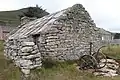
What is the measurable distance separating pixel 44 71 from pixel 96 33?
5.97 meters

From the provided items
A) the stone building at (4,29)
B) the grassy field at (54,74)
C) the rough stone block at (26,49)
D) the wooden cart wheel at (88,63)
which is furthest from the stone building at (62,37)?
the stone building at (4,29)

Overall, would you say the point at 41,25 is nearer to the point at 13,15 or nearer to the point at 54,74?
the point at 54,74

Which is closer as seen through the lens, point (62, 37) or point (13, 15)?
point (62, 37)

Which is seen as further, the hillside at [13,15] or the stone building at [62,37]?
the hillside at [13,15]

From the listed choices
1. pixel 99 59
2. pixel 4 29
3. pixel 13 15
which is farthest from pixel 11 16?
pixel 99 59

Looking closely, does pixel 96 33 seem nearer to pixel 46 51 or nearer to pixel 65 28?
pixel 65 28

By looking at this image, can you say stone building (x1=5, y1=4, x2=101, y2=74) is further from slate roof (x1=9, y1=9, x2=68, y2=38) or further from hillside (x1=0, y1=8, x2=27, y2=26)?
hillside (x1=0, y1=8, x2=27, y2=26)

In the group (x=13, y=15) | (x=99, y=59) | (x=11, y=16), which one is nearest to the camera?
(x=99, y=59)

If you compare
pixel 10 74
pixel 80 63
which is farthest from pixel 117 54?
pixel 10 74

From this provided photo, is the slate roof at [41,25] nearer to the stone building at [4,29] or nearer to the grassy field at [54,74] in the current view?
the grassy field at [54,74]

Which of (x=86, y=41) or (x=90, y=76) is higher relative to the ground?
(x=86, y=41)

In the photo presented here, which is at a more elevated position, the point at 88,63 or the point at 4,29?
the point at 4,29

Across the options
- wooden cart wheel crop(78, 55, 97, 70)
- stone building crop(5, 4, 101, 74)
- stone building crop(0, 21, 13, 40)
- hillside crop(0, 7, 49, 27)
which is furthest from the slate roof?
hillside crop(0, 7, 49, 27)

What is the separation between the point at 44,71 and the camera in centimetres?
922
